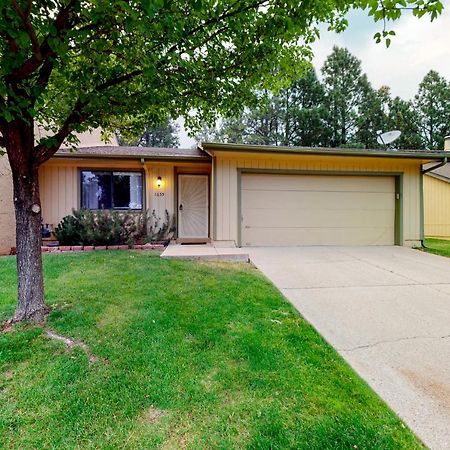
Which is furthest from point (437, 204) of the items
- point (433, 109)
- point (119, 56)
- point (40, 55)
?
point (433, 109)

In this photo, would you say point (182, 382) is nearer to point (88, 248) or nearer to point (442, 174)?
point (88, 248)

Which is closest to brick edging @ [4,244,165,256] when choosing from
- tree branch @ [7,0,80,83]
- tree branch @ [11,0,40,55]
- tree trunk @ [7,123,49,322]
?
tree trunk @ [7,123,49,322]

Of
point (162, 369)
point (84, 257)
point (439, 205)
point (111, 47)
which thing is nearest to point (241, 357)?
point (162, 369)

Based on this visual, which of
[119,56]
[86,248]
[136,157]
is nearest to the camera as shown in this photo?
[119,56]

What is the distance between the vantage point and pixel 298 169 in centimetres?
827

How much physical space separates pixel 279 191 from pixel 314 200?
42.5 inches

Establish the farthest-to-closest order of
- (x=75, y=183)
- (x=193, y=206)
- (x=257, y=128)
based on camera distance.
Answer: (x=257, y=128)
(x=193, y=206)
(x=75, y=183)

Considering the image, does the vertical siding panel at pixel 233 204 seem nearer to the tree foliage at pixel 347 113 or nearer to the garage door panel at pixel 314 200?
the garage door panel at pixel 314 200

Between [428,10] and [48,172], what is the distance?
29.0 ft

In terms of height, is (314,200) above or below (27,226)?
above

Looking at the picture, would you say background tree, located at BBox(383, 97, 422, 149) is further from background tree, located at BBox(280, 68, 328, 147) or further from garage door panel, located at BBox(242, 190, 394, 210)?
garage door panel, located at BBox(242, 190, 394, 210)

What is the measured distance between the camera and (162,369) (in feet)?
7.80

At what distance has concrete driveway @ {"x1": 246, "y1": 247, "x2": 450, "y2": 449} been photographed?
2113 millimetres

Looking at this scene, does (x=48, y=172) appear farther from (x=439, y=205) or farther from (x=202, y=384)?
(x=439, y=205)
